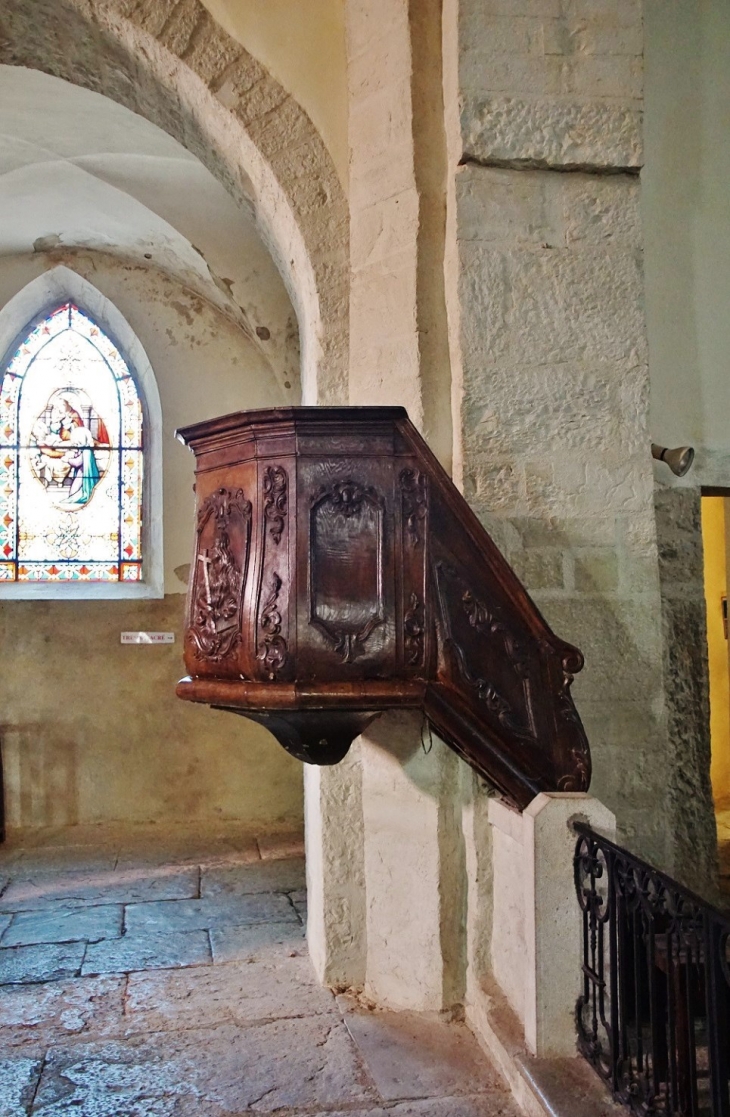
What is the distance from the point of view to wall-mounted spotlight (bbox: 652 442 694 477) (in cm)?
355

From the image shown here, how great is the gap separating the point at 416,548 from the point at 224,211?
3.52m

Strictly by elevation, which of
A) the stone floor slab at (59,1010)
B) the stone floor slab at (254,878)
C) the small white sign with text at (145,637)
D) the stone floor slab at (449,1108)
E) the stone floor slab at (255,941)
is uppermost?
the small white sign with text at (145,637)

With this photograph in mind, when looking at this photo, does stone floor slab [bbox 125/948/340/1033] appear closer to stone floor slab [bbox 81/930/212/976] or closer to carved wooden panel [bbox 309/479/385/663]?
stone floor slab [bbox 81/930/212/976]

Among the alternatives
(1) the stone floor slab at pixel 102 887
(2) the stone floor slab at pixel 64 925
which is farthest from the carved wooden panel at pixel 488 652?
(1) the stone floor slab at pixel 102 887

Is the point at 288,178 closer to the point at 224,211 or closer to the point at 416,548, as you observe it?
the point at 416,548

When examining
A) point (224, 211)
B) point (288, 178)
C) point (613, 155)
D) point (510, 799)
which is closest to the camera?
point (510, 799)

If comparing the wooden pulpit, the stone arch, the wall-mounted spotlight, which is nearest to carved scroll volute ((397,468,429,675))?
the wooden pulpit

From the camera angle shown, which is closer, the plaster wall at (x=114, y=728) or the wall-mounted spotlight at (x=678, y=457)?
the wall-mounted spotlight at (x=678, y=457)

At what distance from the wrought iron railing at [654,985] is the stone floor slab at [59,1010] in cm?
162

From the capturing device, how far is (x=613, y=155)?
3320 millimetres

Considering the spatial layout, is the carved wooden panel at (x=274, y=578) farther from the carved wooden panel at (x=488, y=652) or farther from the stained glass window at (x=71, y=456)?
the stained glass window at (x=71, y=456)

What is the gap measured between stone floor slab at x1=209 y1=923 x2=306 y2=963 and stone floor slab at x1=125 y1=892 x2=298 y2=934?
0.30ft

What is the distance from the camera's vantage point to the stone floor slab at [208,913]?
4.36m

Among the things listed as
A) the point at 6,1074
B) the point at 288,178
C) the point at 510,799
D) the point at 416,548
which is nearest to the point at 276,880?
the point at 6,1074
